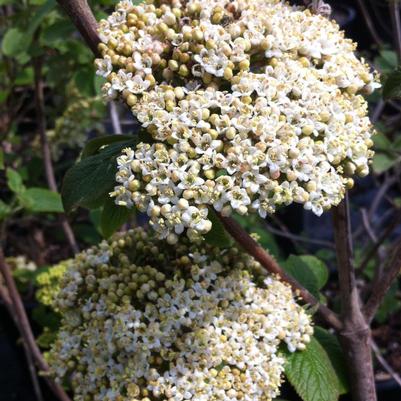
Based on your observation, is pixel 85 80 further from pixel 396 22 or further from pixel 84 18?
pixel 84 18

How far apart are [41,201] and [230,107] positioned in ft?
3.53

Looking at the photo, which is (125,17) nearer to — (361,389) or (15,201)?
(361,389)

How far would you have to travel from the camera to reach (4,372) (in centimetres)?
281

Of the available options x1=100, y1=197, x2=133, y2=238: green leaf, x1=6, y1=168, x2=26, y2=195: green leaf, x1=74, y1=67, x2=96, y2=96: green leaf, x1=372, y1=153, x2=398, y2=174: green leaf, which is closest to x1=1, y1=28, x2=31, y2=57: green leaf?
x1=74, y1=67, x2=96, y2=96: green leaf

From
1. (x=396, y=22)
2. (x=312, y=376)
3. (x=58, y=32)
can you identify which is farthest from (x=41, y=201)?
(x=396, y=22)

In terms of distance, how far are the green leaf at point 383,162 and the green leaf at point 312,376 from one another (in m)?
1.00

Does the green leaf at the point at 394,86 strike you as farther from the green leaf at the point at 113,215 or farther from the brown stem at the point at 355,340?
the green leaf at the point at 113,215

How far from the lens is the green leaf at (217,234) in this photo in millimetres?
1114

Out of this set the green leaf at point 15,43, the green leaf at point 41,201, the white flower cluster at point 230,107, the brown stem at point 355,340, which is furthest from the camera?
the green leaf at point 15,43

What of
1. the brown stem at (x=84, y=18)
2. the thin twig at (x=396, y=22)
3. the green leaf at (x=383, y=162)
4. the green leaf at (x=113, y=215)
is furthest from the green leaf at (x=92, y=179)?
the green leaf at (x=383, y=162)

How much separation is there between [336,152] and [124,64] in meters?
0.35

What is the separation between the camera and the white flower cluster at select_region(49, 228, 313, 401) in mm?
1219

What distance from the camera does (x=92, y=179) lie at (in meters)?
1.13

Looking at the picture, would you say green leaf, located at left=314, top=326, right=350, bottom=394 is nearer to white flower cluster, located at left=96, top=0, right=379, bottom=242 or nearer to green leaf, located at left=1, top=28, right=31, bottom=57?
white flower cluster, located at left=96, top=0, right=379, bottom=242
